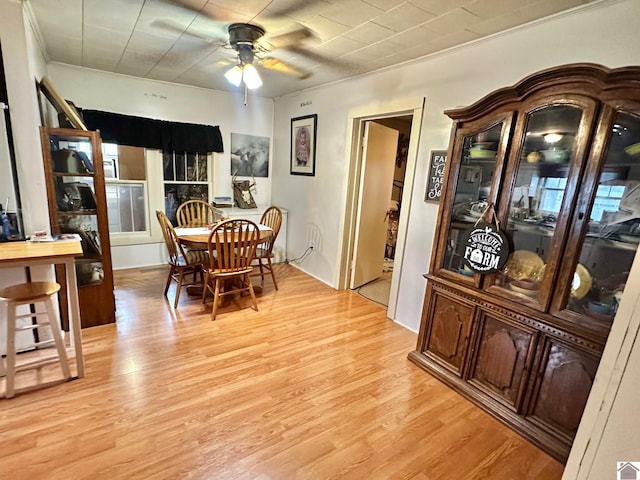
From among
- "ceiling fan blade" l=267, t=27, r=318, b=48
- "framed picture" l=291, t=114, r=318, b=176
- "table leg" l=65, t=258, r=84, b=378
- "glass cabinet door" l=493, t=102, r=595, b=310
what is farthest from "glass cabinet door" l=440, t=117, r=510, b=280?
Result: "table leg" l=65, t=258, r=84, b=378

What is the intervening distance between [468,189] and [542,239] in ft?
1.75

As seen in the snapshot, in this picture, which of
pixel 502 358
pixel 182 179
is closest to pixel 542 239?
pixel 502 358

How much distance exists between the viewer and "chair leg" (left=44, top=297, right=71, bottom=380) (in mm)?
1851

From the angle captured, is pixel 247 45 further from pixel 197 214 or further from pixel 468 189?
pixel 197 214

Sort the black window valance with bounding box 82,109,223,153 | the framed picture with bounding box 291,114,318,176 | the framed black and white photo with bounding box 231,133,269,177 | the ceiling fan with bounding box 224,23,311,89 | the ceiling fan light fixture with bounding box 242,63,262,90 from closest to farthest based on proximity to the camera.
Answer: the ceiling fan with bounding box 224,23,311,89
the ceiling fan light fixture with bounding box 242,63,262,90
the black window valance with bounding box 82,109,223,153
the framed picture with bounding box 291,114,318,176
the framed black and white photo with bounding box 231,133,269,177

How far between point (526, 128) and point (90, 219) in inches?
125

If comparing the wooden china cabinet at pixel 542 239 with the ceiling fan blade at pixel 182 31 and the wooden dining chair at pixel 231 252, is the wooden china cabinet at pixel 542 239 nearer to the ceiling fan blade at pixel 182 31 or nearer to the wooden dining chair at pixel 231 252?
the wooden dining chair at pixel 231 252

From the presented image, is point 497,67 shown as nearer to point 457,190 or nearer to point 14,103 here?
point 457,190

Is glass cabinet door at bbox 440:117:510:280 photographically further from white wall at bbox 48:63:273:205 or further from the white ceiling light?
white wall at bbox 48:63:273:205

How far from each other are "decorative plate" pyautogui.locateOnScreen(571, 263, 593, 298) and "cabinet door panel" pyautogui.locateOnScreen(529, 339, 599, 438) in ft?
0.92

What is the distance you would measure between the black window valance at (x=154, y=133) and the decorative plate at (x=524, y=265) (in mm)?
3747

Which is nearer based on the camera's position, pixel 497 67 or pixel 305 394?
pixel 305 394

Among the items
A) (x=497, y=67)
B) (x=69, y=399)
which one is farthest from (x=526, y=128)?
(x=69, y=399)

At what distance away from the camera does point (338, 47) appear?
2.48 meters
